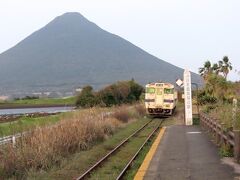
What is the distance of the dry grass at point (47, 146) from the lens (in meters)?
16.1

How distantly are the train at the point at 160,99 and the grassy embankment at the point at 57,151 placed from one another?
2393cm

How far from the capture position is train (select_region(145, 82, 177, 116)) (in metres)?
51.1

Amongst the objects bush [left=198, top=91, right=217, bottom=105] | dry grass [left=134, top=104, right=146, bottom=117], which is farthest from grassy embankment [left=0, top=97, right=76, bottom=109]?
bush [left=198, top=91, right=217, bottom=105]

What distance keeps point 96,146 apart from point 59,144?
4901 mm

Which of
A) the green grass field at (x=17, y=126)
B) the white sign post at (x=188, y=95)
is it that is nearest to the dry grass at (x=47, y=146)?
the green grass field at (x=17, y=126)

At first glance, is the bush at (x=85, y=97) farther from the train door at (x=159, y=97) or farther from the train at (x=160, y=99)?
the train door at (x=159, y=97)

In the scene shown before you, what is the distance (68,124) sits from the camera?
77.5 ft

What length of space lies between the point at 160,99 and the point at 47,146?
3348 centimetres

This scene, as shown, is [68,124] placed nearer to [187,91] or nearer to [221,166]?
[221,166]

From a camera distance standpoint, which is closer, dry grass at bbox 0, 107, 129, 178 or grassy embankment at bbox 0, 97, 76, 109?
dry grass at bbox 0, 107, 129, 178

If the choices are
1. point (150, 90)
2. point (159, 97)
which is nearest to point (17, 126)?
point (159, 97)

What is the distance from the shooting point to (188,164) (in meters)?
16.4

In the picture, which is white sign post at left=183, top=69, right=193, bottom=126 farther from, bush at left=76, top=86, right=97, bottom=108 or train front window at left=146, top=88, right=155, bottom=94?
bush at left=76, top=86, right=97, bottom=108

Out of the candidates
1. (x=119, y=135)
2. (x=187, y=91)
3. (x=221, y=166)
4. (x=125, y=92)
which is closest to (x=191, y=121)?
(x=187, y=91)
